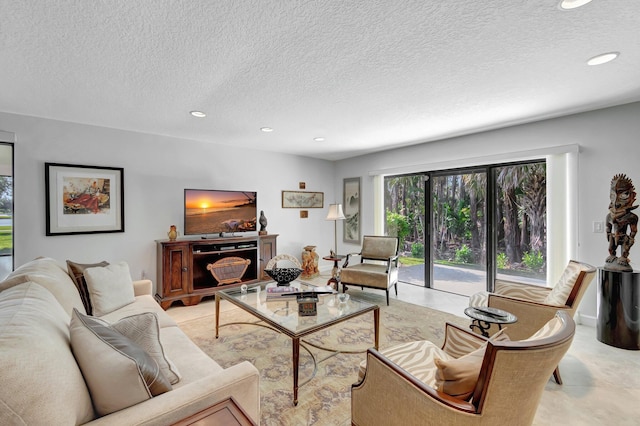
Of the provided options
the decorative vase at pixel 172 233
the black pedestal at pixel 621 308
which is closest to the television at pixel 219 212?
the decorative vase at pixel 172 233

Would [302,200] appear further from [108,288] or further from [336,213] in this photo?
[108,288]

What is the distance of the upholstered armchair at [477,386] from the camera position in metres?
1.00

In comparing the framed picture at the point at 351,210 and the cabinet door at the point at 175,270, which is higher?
the framed picture at the point at 351,210

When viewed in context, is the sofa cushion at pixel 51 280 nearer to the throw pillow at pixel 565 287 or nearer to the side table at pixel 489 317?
the side table at pixel 489 317

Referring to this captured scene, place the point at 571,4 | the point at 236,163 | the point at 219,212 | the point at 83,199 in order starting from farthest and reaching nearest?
the point at 236,163 → the point at 219,212 → the point at 83,199 → the point at 571,4

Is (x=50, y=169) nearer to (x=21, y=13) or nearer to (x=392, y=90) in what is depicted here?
(x=21, y=13)

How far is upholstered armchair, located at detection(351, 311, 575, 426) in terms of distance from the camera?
3.28 feet

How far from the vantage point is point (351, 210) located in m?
5.79

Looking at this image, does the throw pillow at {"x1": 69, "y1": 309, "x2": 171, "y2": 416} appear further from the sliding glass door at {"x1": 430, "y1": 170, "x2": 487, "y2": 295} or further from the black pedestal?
the sliding glass door at {"x1": 430, "y1": 170, "x2": 487, "y2": 295}

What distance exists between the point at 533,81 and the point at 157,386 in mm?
3250

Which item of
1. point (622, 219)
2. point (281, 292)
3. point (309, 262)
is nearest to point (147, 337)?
point (281, 292)

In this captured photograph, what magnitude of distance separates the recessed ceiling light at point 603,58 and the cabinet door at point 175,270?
4.43 meters

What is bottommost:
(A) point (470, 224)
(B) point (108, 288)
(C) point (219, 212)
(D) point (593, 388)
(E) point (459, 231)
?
(D) point (593, 388)

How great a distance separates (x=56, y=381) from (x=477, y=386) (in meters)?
1.42
